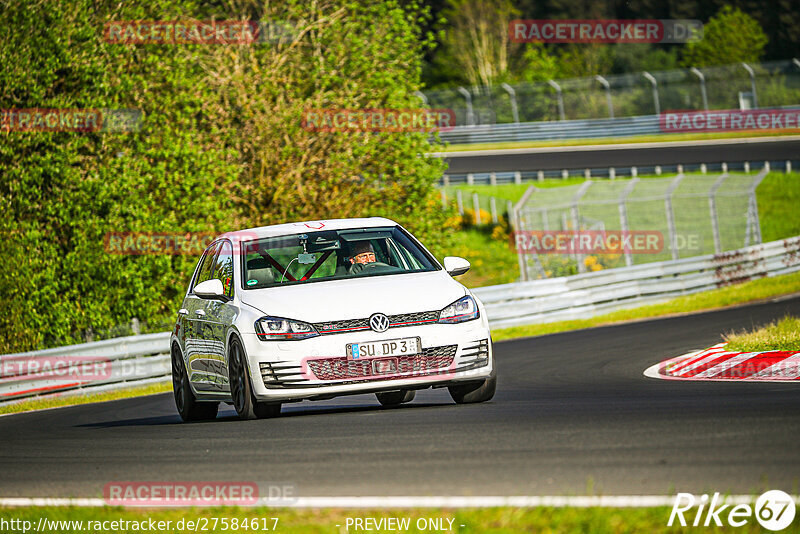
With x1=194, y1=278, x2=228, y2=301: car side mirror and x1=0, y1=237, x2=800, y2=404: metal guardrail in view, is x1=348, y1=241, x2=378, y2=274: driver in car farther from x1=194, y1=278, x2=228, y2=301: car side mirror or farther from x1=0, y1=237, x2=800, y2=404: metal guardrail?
x1=0, y1=237, x2=800, y2=404: metal guardrail

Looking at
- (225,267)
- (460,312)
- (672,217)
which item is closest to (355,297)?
(460,312)

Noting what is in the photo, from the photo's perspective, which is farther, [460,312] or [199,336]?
[199,336]

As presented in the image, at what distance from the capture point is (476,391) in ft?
33.3

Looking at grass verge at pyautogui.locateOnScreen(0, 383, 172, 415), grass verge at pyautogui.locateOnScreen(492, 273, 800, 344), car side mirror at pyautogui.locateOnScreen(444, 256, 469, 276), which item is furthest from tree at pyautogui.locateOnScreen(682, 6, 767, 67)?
car side mirror at pyautogui.locateOnScreen(444, 256, 469, 276)

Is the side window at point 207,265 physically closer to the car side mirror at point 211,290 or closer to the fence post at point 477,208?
the car side mirror at point 211,290

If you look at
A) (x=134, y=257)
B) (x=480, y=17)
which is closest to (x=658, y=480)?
(x=134, y=257)

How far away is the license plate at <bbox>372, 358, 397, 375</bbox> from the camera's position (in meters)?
9.30

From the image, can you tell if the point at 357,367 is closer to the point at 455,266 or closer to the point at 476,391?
the point at 476,391

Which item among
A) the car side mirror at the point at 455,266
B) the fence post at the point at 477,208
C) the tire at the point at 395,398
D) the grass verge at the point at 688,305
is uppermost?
the car side mirror at the point at 455,266

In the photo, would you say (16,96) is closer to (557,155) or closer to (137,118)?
(137,118)

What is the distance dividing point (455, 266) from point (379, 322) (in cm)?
122

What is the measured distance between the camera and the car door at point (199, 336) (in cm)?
1070

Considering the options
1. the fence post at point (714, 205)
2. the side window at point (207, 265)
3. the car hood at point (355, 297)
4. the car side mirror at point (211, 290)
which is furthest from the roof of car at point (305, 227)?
the fence post at point (714, 205)

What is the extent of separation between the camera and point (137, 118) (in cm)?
2564
